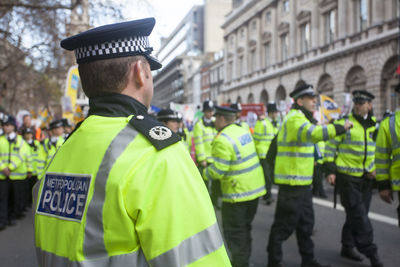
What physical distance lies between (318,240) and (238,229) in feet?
7.15

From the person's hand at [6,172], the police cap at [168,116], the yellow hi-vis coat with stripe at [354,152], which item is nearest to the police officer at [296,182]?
the yellow hi-vis coat with stripe at [354,152]

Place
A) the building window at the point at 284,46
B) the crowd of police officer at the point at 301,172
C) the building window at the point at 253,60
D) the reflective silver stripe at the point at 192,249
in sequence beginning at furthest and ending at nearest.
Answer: the building window at the point at 253,60 → the building window at the point at 284,46 → the crowd of police officer at the point at 301,172 → the reflective silver stripe at the point at 192,249

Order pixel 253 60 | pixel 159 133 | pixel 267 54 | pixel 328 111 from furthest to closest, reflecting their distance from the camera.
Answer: pixel 253 60 < pixel 267 54 < pixel 328 111 < pixel 159 133

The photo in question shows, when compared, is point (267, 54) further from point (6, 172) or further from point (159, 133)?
point (159, 133)

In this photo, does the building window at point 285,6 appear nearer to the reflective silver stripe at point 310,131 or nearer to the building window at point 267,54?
the building window at point 267,54

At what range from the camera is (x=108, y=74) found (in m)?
1.62

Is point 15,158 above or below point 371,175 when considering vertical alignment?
above

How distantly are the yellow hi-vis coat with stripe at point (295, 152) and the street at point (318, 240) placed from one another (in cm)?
118

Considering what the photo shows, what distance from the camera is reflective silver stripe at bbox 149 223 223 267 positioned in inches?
52.8

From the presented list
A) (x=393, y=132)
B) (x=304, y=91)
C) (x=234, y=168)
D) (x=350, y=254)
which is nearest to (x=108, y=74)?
(x=234, y=168)

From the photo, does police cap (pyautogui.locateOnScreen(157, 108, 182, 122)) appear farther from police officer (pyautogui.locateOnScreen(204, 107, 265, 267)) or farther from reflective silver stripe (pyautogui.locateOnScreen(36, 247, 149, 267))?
reflective silver stripe (pyautogui.locateOnScreen(36, 247, 149, 267))

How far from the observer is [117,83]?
162cm

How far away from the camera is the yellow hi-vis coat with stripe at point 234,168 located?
4.68 meters

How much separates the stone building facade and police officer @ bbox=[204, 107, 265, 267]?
12.2m
